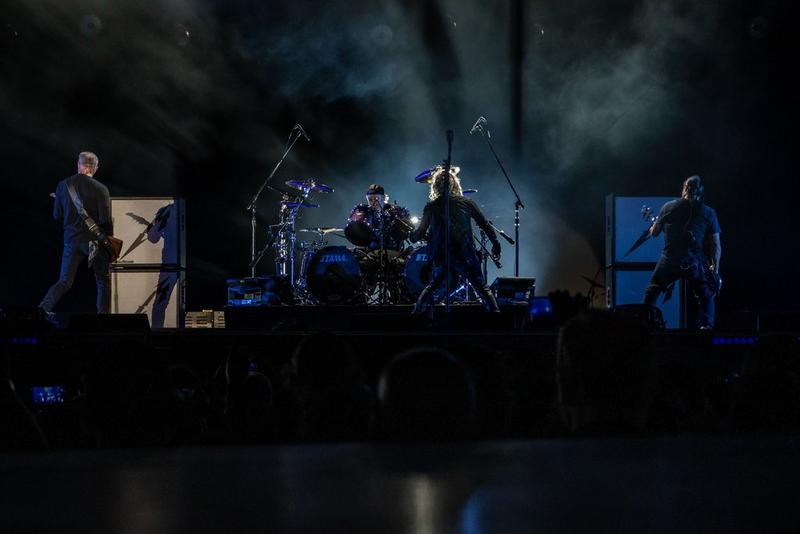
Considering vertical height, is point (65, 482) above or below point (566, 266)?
below

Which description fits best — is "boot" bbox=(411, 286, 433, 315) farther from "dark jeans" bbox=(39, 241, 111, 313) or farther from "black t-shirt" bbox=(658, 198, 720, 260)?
"dark jeans" bbox=(39, 241, 111, 313)

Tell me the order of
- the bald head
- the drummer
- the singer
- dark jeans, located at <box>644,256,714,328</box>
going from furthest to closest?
the drummer, the bald head, dark jeans, located at <box>644,256,714,328</box>, the singer

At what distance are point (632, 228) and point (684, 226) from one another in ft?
7.40

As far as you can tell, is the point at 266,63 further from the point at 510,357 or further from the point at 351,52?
the point at 510,357

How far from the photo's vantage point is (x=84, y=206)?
8531 millimetres

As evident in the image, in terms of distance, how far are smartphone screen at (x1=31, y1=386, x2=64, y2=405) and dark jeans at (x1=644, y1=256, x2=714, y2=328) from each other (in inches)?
246

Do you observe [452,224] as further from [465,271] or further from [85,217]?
[85,217]

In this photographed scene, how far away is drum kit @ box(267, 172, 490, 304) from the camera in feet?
35.5

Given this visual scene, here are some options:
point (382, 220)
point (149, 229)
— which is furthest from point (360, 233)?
point (149, 229)

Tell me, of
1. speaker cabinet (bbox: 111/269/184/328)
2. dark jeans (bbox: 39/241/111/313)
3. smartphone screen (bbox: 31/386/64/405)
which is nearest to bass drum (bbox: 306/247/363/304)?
speaker cabinet (bbox: 111/269/184/328)

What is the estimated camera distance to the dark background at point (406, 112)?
1198 cm

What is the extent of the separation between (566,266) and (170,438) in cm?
998

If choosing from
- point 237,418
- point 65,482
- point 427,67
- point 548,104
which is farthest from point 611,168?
point 65,482

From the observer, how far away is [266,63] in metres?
13.1
